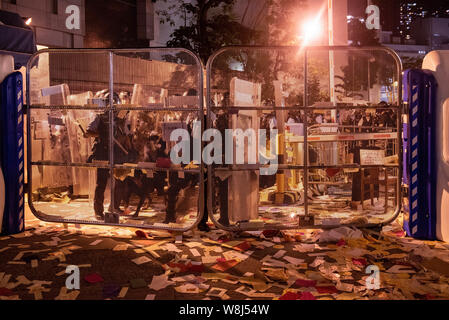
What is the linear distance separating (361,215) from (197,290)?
16.6 feet

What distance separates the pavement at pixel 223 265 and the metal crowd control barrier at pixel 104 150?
0.55m

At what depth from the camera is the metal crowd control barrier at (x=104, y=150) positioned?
24.0 feet

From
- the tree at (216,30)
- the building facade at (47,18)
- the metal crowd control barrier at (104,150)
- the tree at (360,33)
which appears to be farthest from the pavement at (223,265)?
the tree at (360,33)

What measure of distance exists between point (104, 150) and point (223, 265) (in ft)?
12.6

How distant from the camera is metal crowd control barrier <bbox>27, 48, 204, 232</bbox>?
24.0 ft

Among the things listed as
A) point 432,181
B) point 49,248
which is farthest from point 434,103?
point 49,248

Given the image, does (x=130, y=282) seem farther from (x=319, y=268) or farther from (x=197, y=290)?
(x=319, y=268)

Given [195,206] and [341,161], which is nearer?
[195,206]

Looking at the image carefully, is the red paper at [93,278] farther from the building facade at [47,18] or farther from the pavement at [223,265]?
the building facade at [47,18]

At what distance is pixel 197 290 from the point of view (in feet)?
16.2

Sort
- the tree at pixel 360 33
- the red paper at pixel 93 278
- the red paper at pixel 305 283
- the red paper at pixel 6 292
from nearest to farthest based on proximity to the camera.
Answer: the red paper at pixel 6 292 → the red paper at pixel 305 283 → the red paper at pixel 93 278 → the tree at pixel 360 33

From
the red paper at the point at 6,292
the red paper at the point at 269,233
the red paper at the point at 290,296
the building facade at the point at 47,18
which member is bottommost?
the red paper at the point at 290,296

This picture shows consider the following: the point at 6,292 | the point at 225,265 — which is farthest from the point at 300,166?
the point at 6,292
